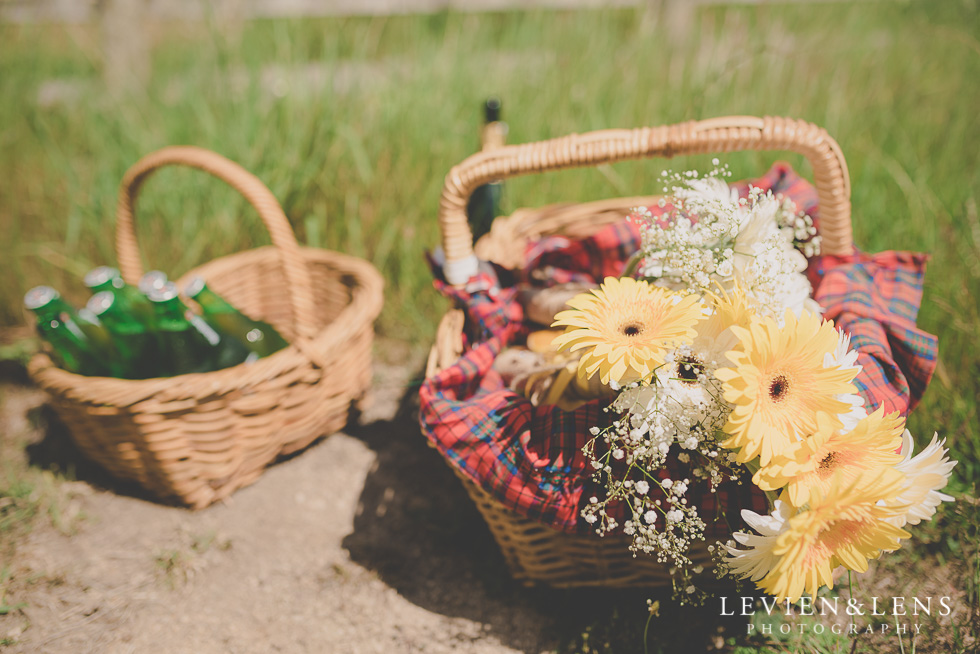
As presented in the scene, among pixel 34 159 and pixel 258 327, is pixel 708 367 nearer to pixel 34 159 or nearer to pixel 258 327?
pixel 258 327

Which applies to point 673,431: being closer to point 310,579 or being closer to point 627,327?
point 627,327

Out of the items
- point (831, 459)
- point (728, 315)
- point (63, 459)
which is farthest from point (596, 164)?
point (63, 459)

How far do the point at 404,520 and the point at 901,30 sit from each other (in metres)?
3.41

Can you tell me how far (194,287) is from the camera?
1605 mm

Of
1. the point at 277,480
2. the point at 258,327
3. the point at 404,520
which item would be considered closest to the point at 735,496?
the point at 404,520

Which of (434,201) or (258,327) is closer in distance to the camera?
(258,327)

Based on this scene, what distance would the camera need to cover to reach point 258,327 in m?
1.75

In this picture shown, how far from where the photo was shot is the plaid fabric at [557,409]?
3.27 ft

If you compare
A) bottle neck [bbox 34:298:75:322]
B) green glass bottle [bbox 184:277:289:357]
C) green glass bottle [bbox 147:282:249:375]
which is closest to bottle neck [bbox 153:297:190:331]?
green glass bottle [bbox 147:282:249:375]

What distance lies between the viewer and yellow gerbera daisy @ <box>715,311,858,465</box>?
764 millimetres

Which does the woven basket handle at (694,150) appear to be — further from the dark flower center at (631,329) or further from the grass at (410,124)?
the grass at (410,124)

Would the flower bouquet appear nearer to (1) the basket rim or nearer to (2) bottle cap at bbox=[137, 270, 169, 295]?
(1) the basket rim

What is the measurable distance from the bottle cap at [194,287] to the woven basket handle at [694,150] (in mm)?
809

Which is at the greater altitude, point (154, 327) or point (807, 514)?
point (807, 514)
